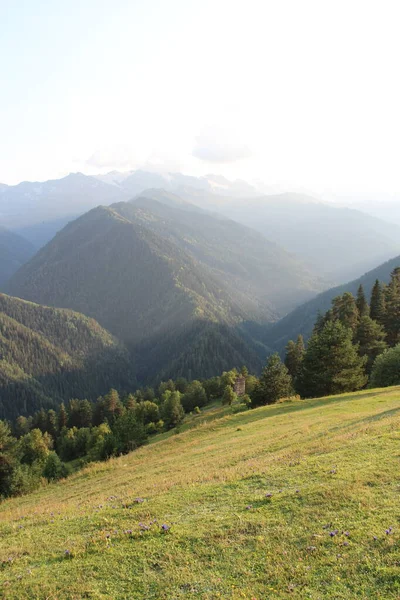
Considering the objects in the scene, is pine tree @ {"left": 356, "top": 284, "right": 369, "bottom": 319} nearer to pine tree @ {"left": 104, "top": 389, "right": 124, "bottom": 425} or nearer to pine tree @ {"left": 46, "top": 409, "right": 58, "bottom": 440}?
pine tree @ {"left": 104, "top": 389, "right": 124, "bottom": 425}

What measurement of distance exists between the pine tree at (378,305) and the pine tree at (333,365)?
2058cm

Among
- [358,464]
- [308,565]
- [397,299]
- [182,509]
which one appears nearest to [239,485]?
[182,509]

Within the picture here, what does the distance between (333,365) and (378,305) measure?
2567 centimetres

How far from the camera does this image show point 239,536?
8828mm

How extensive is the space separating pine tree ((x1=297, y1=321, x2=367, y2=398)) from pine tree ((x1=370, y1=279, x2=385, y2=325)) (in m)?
20.6

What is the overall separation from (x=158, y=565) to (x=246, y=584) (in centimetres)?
247

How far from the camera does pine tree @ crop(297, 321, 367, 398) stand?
1678 inches

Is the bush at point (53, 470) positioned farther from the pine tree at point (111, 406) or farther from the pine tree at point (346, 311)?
Answer: the pine tree at point (111, 406)

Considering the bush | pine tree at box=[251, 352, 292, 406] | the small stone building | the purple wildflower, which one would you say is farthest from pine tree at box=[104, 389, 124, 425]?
the purple wildflower

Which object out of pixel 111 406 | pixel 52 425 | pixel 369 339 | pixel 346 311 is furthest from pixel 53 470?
pixel 52 425

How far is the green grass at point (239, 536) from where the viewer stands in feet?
23.2

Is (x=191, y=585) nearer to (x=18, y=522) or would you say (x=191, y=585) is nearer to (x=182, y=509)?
(x=182, y=509)

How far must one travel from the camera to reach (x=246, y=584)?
699 cm

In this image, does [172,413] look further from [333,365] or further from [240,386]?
[333,365]
